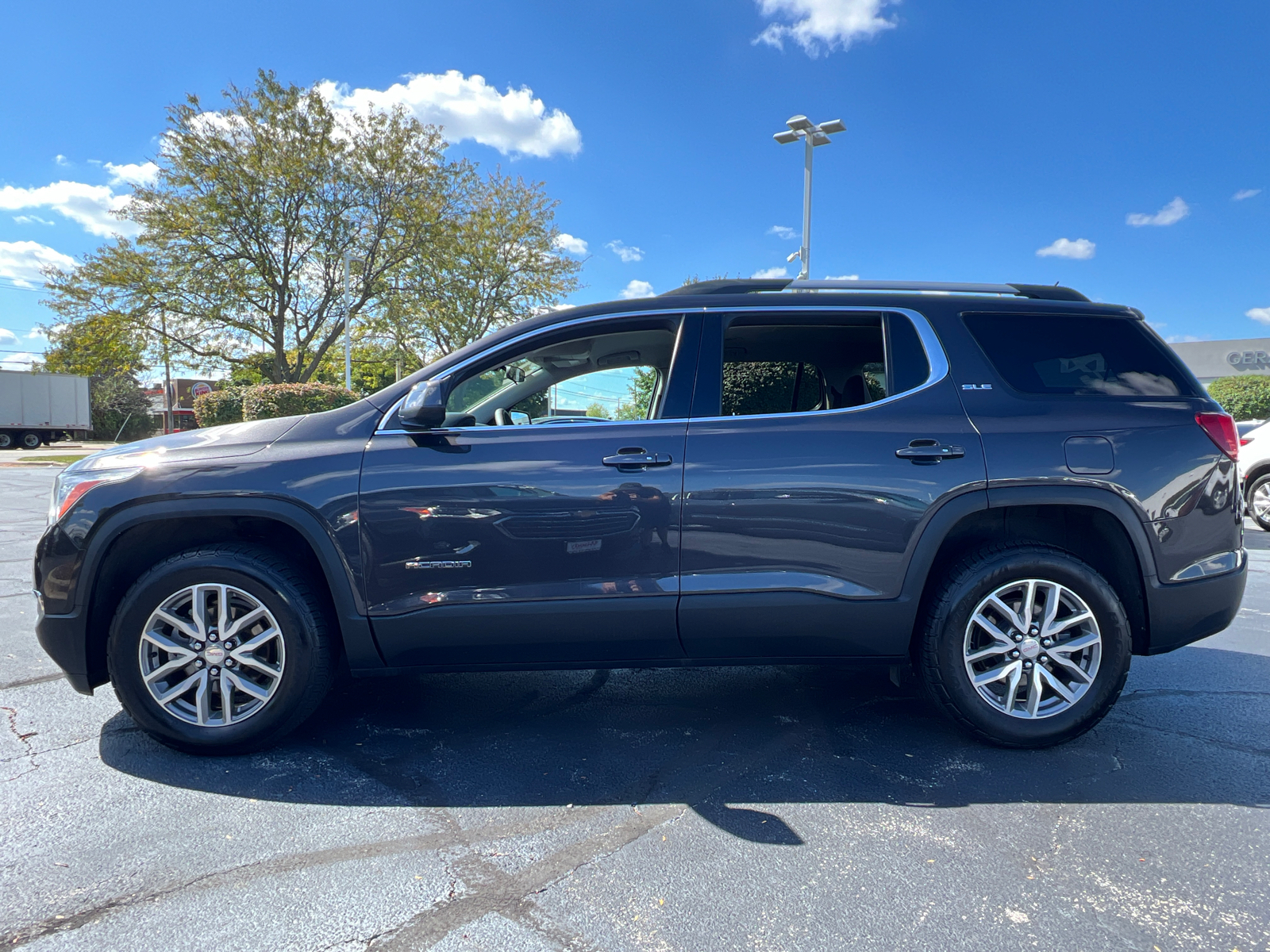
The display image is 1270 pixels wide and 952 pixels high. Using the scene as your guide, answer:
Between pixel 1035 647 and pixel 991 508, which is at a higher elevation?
pixel 991 508

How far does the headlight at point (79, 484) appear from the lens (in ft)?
10.3

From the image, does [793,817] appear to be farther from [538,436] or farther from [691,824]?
[538,436]

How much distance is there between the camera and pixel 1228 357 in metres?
41.9

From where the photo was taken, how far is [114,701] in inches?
152

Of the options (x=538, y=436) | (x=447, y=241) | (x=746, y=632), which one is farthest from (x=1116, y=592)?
(x=447, y=241)

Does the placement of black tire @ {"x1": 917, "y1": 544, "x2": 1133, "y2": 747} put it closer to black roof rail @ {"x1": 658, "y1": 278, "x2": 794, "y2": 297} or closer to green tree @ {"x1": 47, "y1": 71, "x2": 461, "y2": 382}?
black roof rail @ {"x1": 658, "y1": 278, "x2": 794, "y2": 297}

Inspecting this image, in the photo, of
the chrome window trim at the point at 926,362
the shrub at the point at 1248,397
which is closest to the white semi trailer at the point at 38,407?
the chrome window trim at the point at 926,362

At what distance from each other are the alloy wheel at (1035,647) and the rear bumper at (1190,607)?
0.29 metres

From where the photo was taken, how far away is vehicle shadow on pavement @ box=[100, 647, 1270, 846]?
2924 millimetres

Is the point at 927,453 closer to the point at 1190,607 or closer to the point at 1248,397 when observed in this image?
the point at 1190,607

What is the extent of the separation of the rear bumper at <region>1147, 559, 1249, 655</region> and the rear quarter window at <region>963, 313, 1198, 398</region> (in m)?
0.79

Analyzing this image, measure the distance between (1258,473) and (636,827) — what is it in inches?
428

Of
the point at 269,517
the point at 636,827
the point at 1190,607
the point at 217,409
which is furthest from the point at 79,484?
the point at 217,409

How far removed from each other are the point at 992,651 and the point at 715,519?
126 cm
